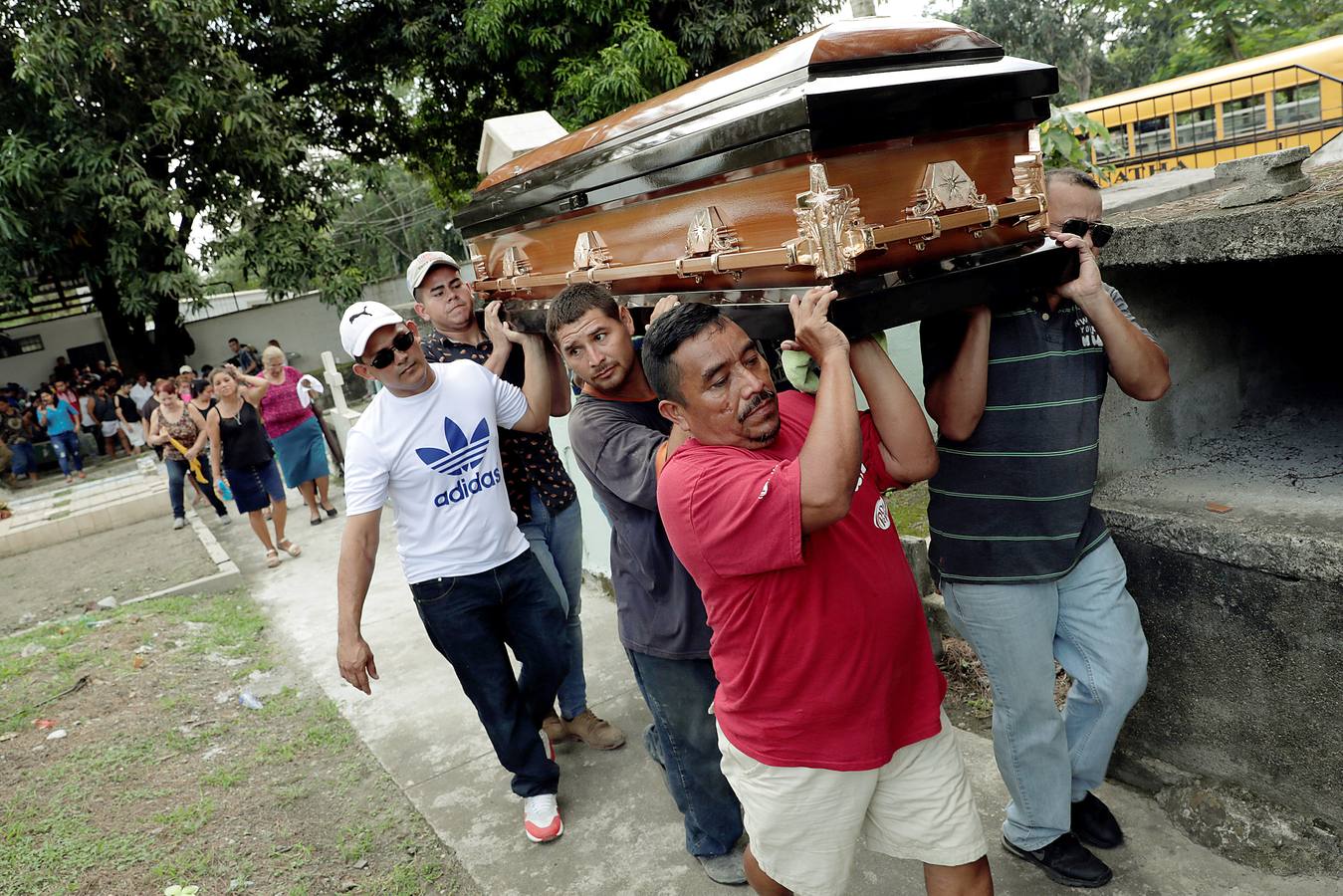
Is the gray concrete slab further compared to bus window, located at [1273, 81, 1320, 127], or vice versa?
bus window, located at [1273, 81, 1320, 127]

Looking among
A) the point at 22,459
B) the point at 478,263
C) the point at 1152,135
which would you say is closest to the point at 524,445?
the point at 478,263

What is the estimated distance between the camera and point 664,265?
7.31ft

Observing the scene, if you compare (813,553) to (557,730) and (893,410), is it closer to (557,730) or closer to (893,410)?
(893,410)

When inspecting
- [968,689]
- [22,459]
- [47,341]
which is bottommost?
[968,689]

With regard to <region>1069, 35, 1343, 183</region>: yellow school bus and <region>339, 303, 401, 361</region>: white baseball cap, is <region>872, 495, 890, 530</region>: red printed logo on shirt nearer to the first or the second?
<region>339, 303, 401, 361</region>: white baseball cap

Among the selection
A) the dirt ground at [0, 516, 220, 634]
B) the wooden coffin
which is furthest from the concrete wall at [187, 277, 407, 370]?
the wooden coffin

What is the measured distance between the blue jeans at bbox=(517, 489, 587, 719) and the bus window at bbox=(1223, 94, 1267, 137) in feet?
39.1

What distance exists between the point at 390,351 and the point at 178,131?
1109cm

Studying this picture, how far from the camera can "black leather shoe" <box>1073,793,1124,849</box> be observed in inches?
99.8

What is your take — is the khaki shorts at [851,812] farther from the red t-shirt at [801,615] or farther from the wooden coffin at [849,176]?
the wooden coffin at [849,176]

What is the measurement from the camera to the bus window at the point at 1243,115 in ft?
39.4

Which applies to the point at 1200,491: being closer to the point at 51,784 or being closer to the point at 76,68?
the point at 51,784

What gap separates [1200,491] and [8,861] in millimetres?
4177

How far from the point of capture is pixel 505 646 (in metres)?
3.22
